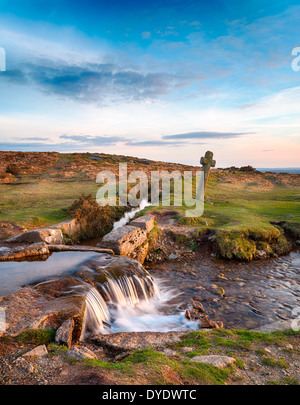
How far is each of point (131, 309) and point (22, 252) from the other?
20.8ft

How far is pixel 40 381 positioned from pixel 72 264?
697cm

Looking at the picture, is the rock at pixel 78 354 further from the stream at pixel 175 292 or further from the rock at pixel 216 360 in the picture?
the stream at pixel 175 292

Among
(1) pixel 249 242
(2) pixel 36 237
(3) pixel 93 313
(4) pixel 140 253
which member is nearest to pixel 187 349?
(3) pixel 93 313

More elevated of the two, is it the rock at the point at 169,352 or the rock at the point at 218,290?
the rock at the point at 169,352

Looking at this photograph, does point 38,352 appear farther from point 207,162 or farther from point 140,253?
point 207,162

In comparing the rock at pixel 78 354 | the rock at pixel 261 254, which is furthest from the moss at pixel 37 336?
the rock at pixel 261 254

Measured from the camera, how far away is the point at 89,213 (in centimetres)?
2056

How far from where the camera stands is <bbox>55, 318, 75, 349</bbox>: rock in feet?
20.5

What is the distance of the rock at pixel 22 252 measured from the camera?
1180 cm

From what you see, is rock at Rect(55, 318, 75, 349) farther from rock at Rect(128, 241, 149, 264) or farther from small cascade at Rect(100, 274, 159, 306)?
rock at Rect(128, 241, 149, 264)

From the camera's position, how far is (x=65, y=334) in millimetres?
6441

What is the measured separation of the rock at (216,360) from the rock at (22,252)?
9.68 meters

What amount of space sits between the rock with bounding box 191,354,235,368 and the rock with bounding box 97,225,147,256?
8.79m
